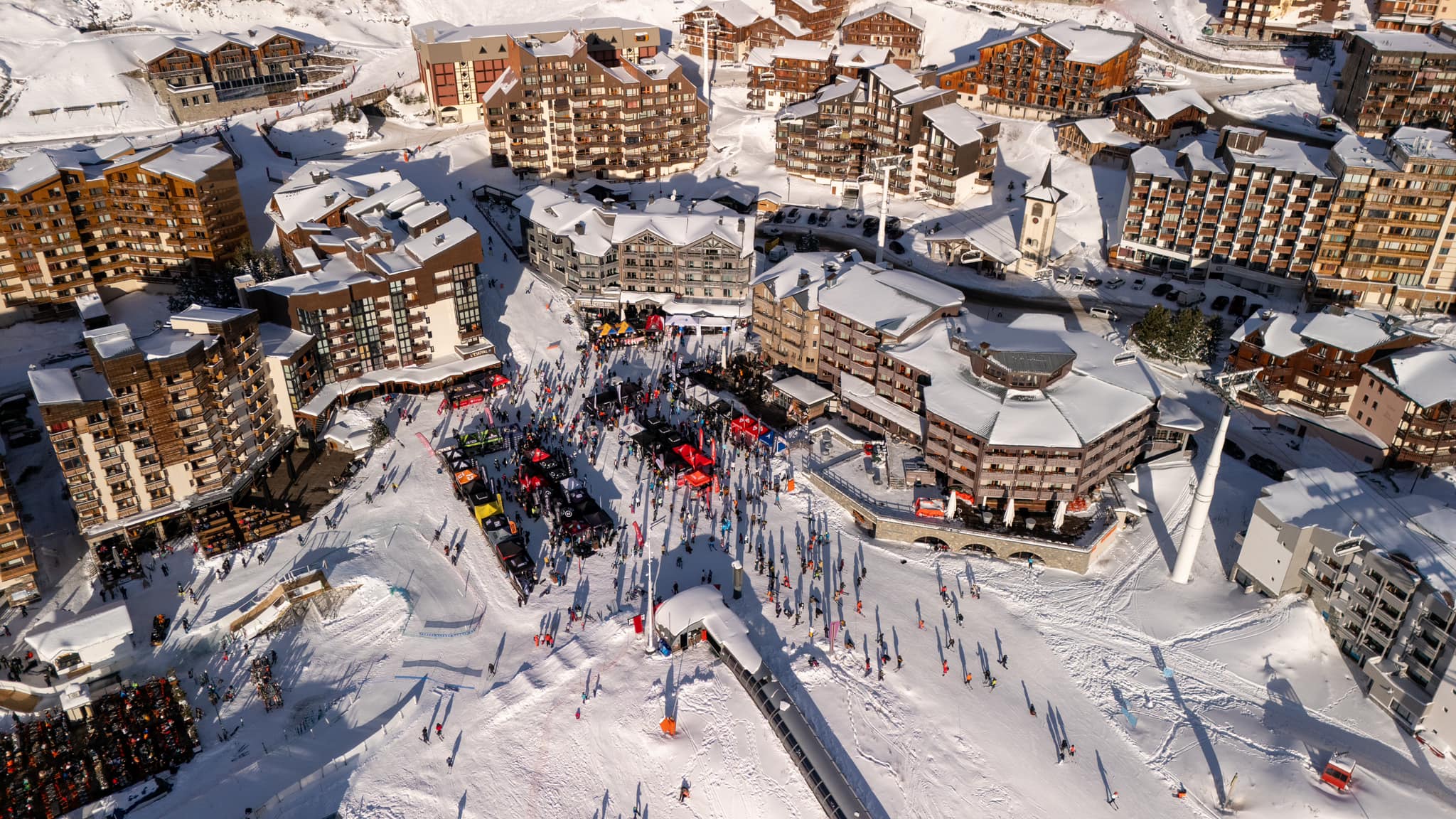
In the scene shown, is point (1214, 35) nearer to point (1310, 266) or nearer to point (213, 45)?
point (1310, 266)

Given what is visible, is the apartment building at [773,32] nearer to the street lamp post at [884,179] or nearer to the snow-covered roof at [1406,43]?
the street lamp post at [884,179]

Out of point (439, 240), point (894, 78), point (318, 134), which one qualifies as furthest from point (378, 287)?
point (894, 78)

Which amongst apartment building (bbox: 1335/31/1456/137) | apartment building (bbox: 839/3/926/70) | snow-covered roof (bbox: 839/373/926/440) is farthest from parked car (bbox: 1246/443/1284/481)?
apartment building (bbox: 839/3/926/70)

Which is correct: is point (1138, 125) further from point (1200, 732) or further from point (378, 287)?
point (378, 287)

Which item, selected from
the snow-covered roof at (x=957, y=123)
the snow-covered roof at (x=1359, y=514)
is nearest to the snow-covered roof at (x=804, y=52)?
the snow-covered roof at (x=957, y=123)

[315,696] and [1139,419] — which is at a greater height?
[1139,419]

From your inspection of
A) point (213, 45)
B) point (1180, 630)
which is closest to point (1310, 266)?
point (1180, 630)
